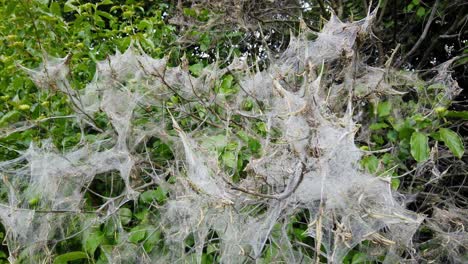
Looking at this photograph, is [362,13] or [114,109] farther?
[362,13]

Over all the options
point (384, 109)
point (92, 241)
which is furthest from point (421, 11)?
point (92, 241)

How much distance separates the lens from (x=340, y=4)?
4.24 m

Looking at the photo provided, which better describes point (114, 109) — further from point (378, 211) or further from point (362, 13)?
point (362, 13)

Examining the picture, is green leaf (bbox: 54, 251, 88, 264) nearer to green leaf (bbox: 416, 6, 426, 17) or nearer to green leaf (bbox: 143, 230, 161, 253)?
green leaf (bbox: 143, 230, 161, 253)

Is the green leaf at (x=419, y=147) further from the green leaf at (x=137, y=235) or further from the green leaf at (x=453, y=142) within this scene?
the green leaf at (x=137, y=235)

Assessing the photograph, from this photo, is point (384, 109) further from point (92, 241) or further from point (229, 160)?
point (92, 241)

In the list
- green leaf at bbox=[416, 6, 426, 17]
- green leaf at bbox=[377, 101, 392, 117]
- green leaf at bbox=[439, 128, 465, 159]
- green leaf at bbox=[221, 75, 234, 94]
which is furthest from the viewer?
green leaf at bbox=[416, 6, 426, 17]

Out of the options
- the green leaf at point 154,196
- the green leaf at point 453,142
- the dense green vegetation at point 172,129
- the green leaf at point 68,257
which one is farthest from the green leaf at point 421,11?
the green leaf at point 68,257

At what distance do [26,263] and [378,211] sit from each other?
169cm

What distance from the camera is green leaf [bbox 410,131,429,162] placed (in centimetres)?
235

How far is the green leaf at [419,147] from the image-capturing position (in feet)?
7.72

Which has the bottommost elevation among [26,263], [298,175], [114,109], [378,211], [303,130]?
[26,263]

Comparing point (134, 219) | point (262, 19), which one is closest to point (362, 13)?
point (262, 19)

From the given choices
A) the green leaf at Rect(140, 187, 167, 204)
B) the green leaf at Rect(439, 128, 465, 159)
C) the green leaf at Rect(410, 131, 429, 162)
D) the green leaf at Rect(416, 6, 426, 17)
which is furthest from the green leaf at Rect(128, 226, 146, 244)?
the green leaf at Rect(416, 6, 426, 17)
